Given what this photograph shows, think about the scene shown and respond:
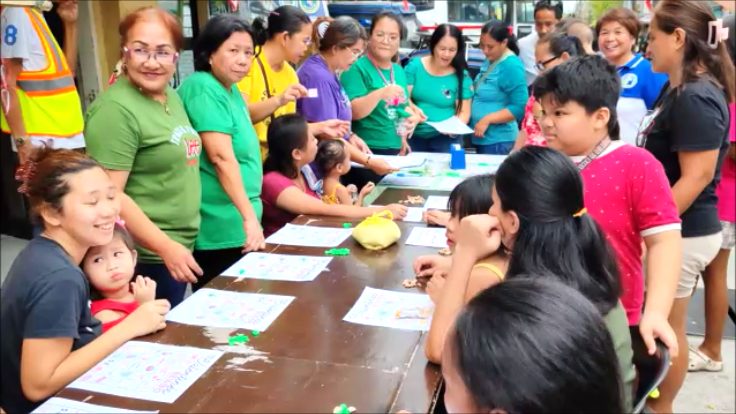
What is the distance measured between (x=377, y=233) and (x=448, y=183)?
3.56 feet

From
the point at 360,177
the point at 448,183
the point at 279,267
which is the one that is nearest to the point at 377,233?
the point at 279,267

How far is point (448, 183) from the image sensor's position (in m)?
3.09

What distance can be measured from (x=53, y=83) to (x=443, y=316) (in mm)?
2540

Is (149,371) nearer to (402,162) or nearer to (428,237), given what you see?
(428,237)

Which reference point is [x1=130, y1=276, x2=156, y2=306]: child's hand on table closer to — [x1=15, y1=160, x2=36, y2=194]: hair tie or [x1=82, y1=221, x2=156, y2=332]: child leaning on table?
[x1=82, y1=221, x2=156, y2=332]: child leaning on table

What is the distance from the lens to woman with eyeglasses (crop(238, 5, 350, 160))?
2688 millimetres

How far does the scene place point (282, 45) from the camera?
9.36 feet

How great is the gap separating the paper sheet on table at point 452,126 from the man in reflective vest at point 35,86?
2084 millimetres

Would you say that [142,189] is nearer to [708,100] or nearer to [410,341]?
[410,341]

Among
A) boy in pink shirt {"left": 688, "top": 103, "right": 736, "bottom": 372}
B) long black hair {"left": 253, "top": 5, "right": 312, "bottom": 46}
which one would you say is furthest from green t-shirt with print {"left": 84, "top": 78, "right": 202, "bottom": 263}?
boy in pink shirt {"left": 688, "top": 103, "right": 736, "bottom": 372}

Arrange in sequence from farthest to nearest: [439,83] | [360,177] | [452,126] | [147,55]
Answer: [439,83], [452,126], [360,177], [147,55]

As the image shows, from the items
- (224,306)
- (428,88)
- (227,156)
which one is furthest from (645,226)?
(428,88)

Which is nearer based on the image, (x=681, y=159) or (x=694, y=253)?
(x=681, y=159)

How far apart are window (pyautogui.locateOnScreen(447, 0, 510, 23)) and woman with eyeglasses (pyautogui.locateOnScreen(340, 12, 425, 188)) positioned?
5975mm
